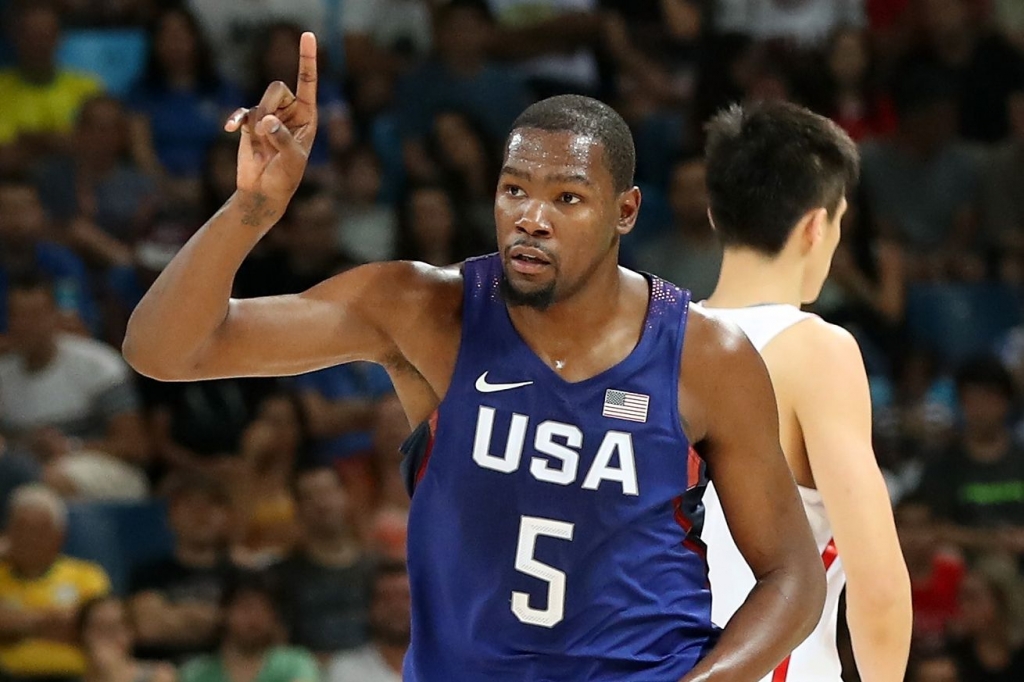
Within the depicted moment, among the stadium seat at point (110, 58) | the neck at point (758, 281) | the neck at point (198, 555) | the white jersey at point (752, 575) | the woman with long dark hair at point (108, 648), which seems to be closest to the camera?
the white jersey at point (752, 575)

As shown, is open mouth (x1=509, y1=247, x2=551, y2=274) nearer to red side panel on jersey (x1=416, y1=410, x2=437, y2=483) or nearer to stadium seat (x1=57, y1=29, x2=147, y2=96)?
red side panel on jersey (x1=416, y1=410, x2=437, y2=483)

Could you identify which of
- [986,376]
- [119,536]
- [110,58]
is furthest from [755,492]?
[110,58]

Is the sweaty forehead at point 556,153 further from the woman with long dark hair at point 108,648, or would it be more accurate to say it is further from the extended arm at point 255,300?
the woman with long dark hair at point 108,648

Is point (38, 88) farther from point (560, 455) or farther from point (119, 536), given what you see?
point (560, 455)

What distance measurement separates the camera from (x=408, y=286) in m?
3.13

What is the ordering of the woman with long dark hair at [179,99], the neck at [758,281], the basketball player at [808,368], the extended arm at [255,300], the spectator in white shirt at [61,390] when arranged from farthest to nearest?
the woman with long dark hair at [179,99] < the spectator in white shirt at [61,390] < the neck at [758,281] < the basketball player at [808,368] < the extended arm at [255,300]

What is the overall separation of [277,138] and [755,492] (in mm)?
1119

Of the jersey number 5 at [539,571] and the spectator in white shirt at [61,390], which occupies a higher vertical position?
the jersey number 5 at [539,571]

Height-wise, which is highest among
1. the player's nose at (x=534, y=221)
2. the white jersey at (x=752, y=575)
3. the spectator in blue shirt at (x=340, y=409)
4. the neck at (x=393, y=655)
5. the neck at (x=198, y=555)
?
the player's nose at (x=534, y=221)

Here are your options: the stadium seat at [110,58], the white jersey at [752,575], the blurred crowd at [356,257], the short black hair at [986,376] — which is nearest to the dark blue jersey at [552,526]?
the white jersey at [752,575]

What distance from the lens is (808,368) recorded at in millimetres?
3732

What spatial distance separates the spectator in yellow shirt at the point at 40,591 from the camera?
6.57 metres

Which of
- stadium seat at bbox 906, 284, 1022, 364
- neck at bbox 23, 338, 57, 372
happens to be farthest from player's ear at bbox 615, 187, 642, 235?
stadium seat at bbox 906, 284, 1022, 364

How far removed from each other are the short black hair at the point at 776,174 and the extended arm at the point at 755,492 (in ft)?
2.93
